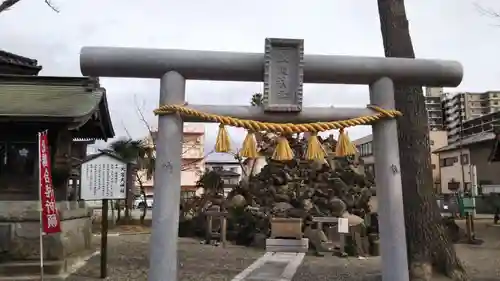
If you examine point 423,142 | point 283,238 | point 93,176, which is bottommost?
point 283,238

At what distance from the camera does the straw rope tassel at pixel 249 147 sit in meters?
5.45

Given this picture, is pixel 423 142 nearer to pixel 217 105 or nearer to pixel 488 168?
pixel 217 105

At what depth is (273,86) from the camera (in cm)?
540

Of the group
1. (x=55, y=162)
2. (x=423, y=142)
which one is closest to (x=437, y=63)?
(x=423, y=142)

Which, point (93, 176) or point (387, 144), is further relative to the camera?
point (93, 176)

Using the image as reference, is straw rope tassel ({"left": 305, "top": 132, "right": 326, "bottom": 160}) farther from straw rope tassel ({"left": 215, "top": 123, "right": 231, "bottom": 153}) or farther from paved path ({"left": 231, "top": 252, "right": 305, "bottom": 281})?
paved path ({"left": 231, "top": 252, "right": 305, "bottom": 281})

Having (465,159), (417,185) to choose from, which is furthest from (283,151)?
(465,159)

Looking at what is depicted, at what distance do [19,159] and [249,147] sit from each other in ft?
23.5

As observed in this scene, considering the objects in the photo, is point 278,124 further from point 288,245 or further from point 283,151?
point 288,245

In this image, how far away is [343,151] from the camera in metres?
5.58

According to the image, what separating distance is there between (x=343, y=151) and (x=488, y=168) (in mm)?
36808

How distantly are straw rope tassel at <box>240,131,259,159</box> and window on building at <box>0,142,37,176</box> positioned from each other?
22.3 ft

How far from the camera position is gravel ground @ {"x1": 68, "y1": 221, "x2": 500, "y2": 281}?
996 centimetres

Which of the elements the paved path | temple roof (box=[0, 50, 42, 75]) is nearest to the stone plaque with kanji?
the paved path
